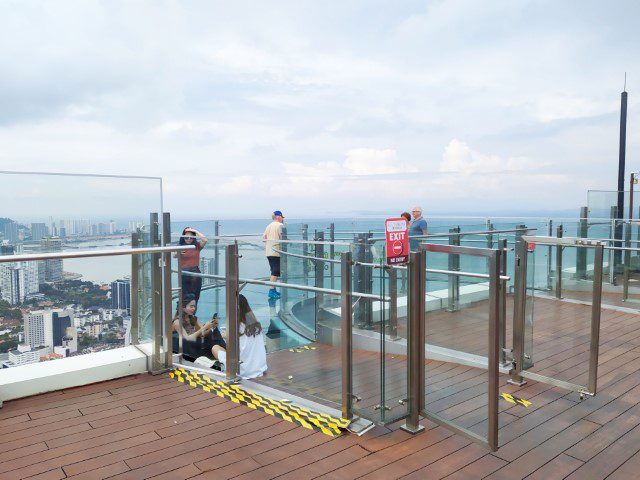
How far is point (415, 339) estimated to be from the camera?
326 cm

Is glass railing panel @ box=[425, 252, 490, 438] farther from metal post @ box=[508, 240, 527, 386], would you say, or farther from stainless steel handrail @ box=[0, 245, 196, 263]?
stainless steel handrail @ box=[0, 245, 196, 263]

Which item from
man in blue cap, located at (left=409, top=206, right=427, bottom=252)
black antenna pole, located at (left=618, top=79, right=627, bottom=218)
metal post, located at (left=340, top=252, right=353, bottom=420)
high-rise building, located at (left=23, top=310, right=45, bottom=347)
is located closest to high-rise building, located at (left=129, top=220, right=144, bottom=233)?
high-rise building, located at (left=23, top=310, right=45, bottom=347)

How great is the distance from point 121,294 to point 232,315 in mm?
970

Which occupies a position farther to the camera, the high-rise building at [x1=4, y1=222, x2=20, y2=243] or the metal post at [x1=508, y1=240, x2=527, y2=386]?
the high-rise building at [x1=4, y1=222, x2=20, y2=243]

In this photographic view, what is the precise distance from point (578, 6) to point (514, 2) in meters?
1.18

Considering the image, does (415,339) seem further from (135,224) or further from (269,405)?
(135,224)

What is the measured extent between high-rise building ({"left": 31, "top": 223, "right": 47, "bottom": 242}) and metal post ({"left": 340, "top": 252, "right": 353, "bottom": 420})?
3.86m

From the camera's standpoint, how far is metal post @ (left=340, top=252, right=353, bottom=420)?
3209mm

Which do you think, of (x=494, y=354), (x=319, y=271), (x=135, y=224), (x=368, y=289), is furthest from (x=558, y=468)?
(x=135, y=224)

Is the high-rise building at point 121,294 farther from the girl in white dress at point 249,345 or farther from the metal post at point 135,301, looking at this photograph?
the girl in white dress at point 249,345

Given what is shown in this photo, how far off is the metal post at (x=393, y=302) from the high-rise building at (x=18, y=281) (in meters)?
2.50

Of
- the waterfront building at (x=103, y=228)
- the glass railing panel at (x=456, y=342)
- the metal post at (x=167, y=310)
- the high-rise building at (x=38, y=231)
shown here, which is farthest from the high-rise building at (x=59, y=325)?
the glass railing panel at (x=456, y=342)

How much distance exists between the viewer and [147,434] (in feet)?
10.4

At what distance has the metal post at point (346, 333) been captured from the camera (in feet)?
10.5
